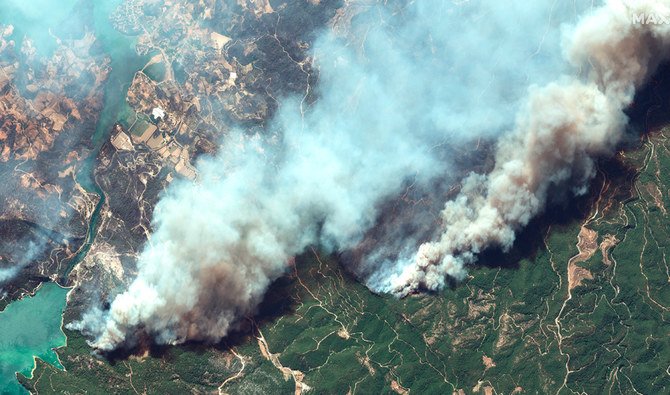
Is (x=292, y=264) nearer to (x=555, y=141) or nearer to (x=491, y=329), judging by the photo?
(x=491, y=329)

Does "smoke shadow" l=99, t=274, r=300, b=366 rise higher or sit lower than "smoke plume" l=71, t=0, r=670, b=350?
lower

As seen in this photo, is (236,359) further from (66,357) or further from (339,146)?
(339,146)

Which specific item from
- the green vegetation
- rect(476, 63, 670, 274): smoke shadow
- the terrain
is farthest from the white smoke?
the green vegetation

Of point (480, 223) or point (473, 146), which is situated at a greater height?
point (473, 146)

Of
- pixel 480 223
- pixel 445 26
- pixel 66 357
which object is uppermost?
pixel 445 26

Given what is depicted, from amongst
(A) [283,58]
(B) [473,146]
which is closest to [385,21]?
(A) [283,58]

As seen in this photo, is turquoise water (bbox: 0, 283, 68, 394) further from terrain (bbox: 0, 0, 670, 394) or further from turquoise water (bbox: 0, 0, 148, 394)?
terrain (bbox: 0, 0, 670, 394)

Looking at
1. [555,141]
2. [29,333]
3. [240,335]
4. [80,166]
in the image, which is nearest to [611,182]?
[555,141]
